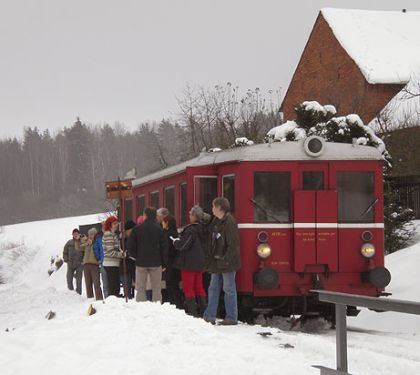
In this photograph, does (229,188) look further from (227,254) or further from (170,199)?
(170,199)

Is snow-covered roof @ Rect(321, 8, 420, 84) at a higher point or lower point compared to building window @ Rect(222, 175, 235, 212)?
higher

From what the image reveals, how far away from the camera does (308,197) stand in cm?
1078

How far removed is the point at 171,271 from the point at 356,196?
124 inches

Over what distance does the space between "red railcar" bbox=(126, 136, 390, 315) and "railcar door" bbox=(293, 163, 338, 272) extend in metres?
0.01

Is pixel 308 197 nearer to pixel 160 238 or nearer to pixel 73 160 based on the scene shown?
pixel 160 238

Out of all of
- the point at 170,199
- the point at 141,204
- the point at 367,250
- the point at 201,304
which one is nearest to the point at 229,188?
the point at 201,304

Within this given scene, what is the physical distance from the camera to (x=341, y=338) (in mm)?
5609

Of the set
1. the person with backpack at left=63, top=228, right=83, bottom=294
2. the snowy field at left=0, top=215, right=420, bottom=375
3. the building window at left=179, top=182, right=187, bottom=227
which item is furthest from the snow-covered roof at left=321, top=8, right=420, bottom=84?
the snowy field at left=0, top=215, right=420, bottom=375

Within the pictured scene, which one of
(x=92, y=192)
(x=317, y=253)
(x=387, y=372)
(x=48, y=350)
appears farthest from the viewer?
(x=92, y=192)

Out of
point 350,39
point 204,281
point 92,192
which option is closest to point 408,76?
point 350,39

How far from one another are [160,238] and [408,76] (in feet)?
83.9

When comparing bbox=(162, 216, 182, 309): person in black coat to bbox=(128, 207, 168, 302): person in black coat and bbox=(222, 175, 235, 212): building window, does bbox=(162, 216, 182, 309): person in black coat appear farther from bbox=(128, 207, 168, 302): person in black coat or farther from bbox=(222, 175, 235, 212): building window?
bbox=(222, 175, 235, 212): building window

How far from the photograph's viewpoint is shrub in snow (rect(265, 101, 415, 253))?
18.6m

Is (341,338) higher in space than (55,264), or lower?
higher
